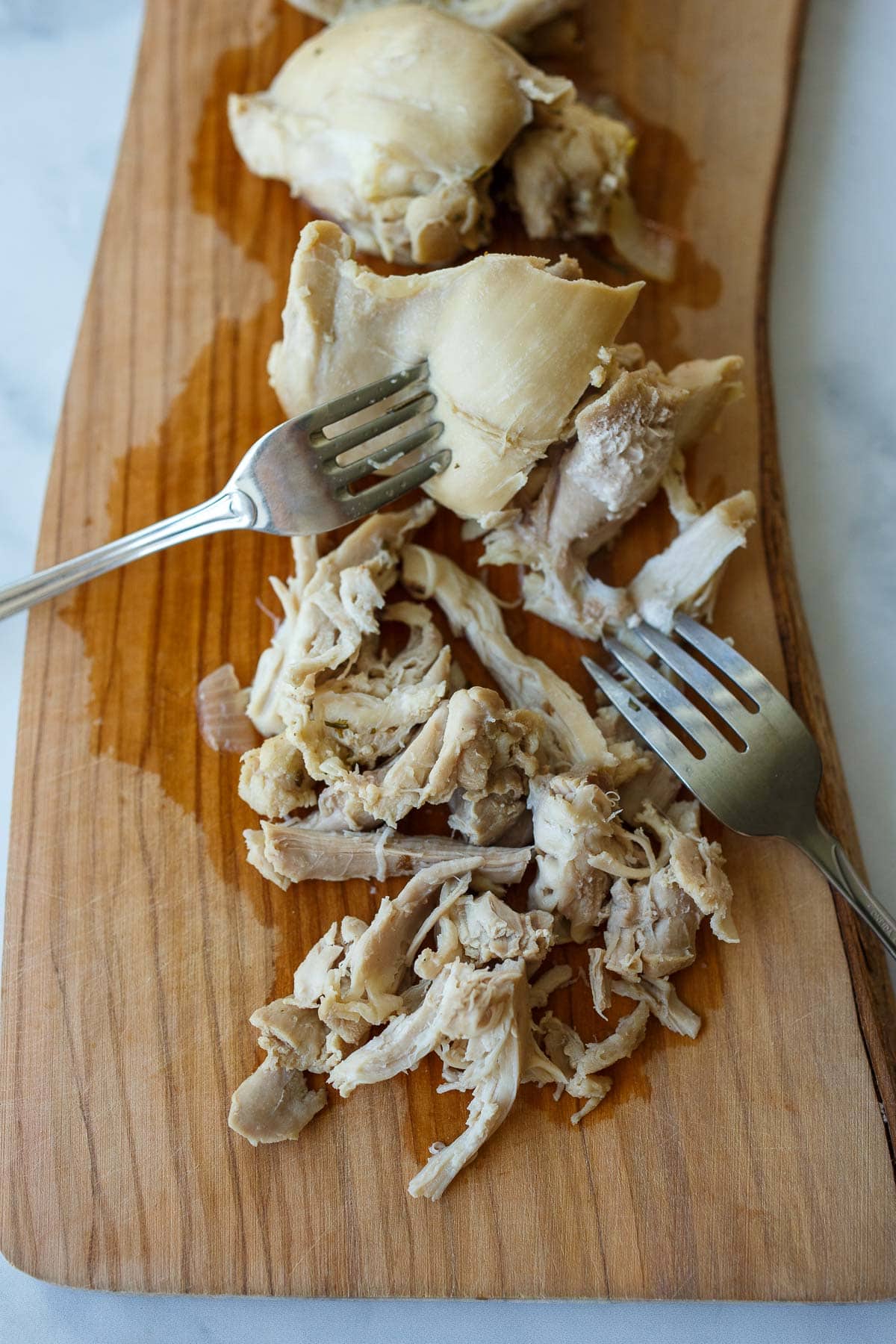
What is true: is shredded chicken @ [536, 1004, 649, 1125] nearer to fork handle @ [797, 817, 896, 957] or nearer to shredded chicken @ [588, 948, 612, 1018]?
shredded chicken @ [588, 948, 612, 1018]

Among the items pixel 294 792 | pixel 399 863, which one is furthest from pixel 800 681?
pixel 294 792

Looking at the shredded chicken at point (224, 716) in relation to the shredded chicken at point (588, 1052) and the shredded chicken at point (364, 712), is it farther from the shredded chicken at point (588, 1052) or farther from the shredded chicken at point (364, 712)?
the shredded chicken at point (588, 1052)

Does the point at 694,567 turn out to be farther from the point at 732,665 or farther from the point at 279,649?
the point at 279,649

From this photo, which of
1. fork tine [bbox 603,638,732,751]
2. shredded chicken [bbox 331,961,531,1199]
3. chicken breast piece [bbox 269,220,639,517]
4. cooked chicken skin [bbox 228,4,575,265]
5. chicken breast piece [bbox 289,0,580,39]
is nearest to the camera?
shredded chicken [bbox 331,961,531,1199]

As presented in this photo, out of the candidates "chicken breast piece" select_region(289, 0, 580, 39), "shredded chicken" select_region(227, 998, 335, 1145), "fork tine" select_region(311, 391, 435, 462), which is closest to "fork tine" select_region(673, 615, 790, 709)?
"fork tine" select_region(311, 391, 435, 462)

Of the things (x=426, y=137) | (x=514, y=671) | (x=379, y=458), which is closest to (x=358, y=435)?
(x=379, y=458)

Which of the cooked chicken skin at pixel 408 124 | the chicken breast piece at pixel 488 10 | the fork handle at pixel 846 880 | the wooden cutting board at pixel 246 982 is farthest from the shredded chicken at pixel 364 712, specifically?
the chicken breast piece at pixel 488 10
